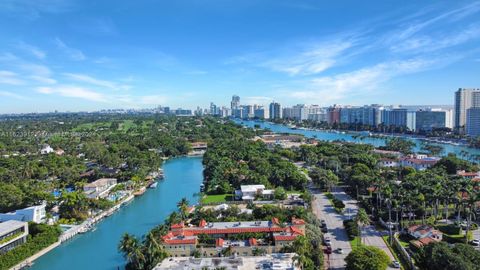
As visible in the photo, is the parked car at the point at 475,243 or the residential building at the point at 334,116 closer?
the parked car at the point at 475,243

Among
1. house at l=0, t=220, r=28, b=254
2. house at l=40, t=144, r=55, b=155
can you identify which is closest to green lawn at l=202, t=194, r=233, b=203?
house at l=0, t=220, r=28, b=254

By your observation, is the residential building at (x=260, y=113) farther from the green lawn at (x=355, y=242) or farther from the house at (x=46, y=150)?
the green lawn at (x=355, y=242)

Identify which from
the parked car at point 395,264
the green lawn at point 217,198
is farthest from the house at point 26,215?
the parked car at point 395,264

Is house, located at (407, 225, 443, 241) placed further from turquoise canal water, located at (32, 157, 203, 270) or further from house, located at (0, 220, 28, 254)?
house, located at (0, 220, 28, 254)

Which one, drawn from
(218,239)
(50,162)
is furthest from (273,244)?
(50,162)

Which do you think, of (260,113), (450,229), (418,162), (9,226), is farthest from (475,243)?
(260,113)

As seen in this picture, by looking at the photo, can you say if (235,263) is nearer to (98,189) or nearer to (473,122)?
(98,189)

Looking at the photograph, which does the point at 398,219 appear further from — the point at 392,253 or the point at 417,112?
the point at 417,112
